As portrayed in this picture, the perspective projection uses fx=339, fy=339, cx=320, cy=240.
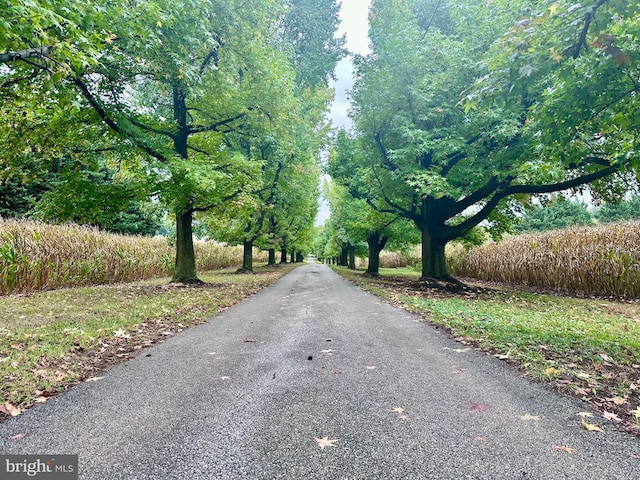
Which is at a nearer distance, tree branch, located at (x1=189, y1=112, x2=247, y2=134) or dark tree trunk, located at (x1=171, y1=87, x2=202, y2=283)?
dark tree trunk, located at (x1=171, y1=87, x2=202, y2=283)

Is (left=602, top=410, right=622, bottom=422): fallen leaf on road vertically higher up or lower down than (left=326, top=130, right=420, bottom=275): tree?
lower down

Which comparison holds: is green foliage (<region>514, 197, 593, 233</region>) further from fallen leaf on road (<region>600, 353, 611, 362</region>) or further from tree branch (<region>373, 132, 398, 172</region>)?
fallen leaf on road (<region>600, 353, 611, 362</region>)

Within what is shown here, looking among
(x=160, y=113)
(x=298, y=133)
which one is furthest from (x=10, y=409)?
(x=298, y=133)

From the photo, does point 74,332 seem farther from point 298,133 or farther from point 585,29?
point 298,133

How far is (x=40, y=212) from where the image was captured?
11672 millimetres

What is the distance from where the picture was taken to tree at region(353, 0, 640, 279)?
4.27 m

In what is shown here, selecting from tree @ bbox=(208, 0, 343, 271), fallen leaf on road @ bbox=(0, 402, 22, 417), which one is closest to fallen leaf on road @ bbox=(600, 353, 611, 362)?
fallen leaf on road @ bbox=(0, 402, 22, 417)

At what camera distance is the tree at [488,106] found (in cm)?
427

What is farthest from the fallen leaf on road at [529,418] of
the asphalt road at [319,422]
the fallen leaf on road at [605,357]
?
the fallen leaf on road at [605,357]

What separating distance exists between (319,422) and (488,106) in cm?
506

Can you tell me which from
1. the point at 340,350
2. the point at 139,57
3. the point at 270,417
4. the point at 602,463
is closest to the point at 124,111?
the point at 139,57

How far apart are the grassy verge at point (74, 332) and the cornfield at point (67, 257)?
125 centimetres

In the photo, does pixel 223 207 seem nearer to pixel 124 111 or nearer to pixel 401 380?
pixel 124 111

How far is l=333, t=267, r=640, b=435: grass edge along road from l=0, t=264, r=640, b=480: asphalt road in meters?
0.29
